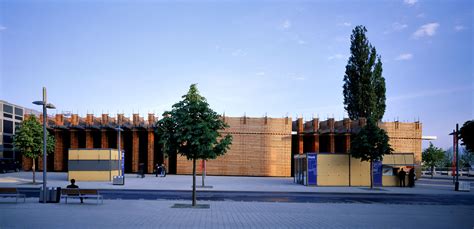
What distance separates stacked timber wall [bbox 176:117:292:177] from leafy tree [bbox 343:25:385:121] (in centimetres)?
828

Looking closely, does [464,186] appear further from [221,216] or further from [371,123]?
[221,216]

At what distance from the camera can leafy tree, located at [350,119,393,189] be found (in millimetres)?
32250

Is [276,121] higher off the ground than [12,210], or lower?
higher

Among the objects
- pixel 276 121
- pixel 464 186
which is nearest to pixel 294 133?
pixel 276 121

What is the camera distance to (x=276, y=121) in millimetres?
50062

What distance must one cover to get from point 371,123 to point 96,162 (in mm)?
23287

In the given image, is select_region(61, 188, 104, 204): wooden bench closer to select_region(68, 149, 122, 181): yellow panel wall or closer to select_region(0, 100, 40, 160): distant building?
select_region(68, 149, 122, 181): yellow panel wall

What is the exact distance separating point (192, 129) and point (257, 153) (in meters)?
30.8

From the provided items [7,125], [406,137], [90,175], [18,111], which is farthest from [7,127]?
[406,137]

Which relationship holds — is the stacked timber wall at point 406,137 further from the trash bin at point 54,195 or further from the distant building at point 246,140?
the trash bin at point 54,195

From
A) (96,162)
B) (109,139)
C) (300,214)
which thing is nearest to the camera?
(300,214)

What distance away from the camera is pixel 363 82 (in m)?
50.1

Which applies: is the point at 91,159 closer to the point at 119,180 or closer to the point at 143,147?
the point at 119,180

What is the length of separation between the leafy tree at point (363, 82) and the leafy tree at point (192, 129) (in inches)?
1309
